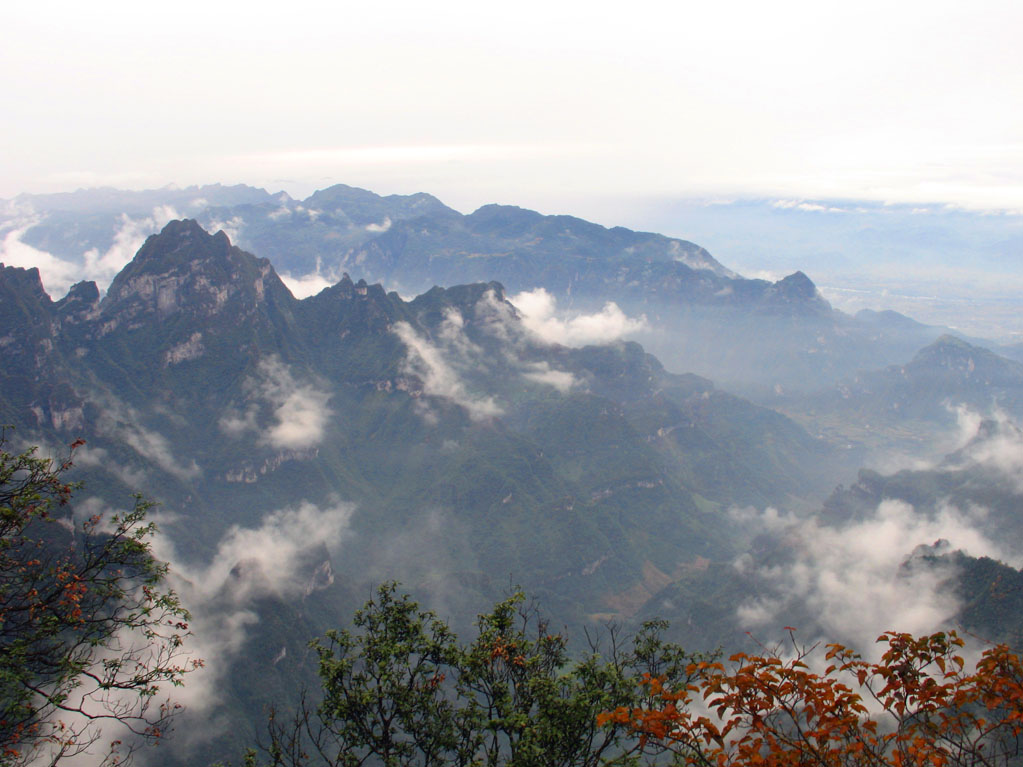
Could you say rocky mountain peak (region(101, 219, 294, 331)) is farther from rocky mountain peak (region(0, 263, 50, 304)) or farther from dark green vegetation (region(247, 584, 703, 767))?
dark green vegetation (region(247, 584, 703, 767))

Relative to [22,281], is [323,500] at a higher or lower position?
lower

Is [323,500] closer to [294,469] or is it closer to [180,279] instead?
[294,469]

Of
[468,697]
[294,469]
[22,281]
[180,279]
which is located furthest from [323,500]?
[468,697]

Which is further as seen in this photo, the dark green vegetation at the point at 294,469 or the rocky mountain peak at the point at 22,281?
the rocky mountain peak at the point at 22,281

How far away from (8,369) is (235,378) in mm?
54748

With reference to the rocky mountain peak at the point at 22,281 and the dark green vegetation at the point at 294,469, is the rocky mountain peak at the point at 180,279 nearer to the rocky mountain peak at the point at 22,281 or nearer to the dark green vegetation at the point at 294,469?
the dark green vegetation at the point at 294,469

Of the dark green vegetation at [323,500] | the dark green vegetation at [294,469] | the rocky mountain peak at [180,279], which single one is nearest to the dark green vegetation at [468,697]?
the dark green vegetation at [323,500]

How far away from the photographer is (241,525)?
5566 inches

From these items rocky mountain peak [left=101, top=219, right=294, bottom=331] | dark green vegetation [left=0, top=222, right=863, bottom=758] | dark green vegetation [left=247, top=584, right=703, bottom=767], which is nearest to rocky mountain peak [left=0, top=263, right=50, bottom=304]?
dark green vegetation [left=0, top=222, right=863, bottom=758]

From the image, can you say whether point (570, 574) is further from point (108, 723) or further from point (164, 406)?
point (164, 406)

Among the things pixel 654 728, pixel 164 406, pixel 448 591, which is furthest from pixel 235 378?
pixel 654 728

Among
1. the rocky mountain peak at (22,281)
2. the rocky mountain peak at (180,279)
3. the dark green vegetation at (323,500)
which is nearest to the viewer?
the dark green vegetation at (323,500)

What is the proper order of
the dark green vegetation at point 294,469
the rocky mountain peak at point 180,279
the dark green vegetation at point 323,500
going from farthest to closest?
1. the rocky mountain peak at point 180,279
2. the dark green vegetation at point 294,469
3. the dark green vegetation at point 323,500

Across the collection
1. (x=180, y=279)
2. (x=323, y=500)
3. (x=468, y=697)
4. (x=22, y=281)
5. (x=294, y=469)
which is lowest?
(x=323, y=500)
